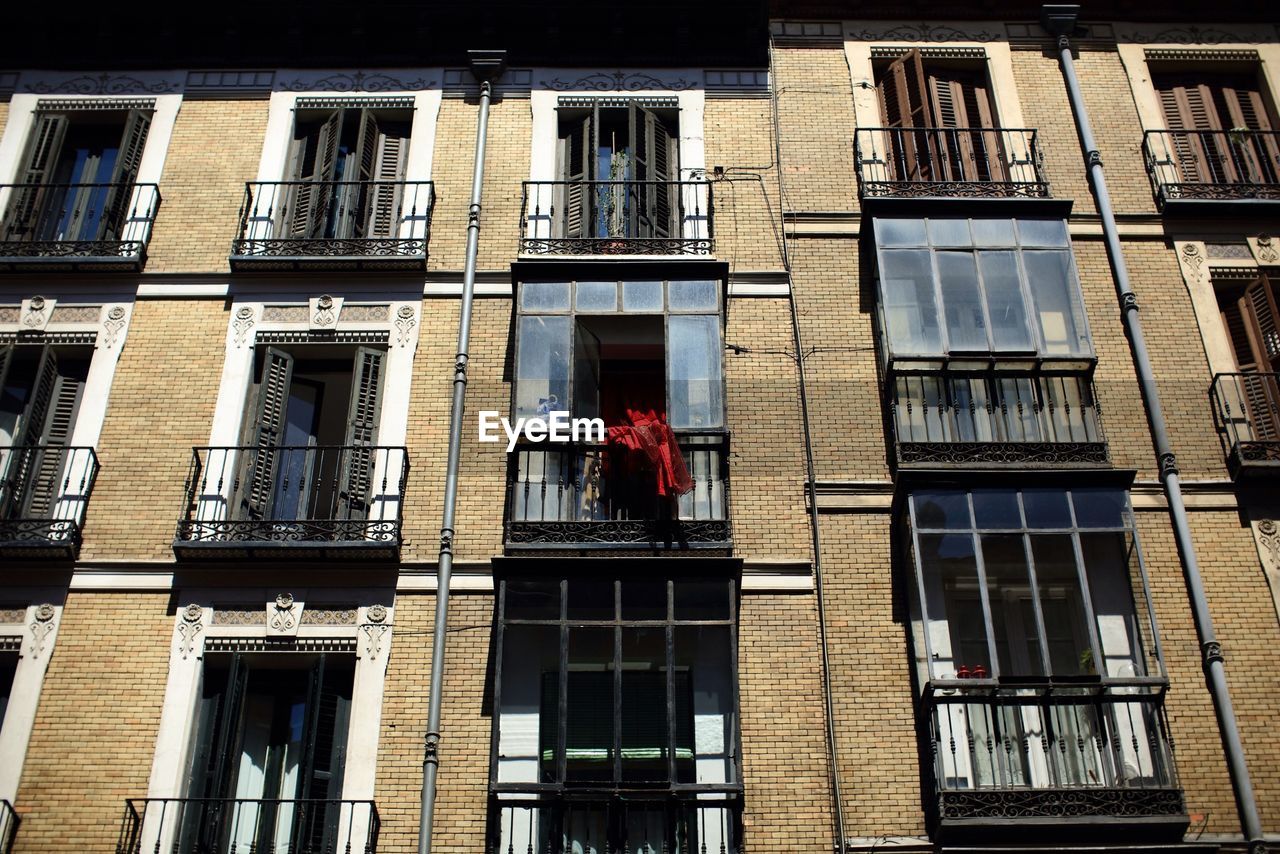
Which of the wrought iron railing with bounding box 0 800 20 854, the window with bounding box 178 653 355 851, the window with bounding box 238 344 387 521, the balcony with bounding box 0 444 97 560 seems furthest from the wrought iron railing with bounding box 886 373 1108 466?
the wrought iron railing with bounding box 0 800 20 854

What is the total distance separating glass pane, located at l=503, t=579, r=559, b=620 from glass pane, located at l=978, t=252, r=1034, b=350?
593 cm

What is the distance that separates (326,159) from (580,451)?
5789 mm

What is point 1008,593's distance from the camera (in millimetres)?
14211

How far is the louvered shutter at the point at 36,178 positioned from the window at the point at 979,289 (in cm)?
1084

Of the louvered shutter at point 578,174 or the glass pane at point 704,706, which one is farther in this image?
the louvered shutter at point 578,174

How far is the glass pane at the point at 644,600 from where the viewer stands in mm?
14070

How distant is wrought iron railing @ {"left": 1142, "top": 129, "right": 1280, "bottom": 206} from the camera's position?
1706cm

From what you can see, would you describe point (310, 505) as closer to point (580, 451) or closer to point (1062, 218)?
point (580, 451)

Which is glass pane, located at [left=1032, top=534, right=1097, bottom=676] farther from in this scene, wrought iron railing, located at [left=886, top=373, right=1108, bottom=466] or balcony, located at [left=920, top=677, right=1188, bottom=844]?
wrought iron railing, located at [left=886, top=373, right=1108, bottom=466]

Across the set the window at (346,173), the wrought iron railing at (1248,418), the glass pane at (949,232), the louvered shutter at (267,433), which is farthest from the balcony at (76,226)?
the wrought iron railing at (1248,418)

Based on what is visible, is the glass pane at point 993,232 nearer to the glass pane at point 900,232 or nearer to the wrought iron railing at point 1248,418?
the glass pane at point 900,232

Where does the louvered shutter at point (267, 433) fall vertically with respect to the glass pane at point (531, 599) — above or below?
above

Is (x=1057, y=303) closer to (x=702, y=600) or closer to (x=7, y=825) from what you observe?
(x=702, y=600)

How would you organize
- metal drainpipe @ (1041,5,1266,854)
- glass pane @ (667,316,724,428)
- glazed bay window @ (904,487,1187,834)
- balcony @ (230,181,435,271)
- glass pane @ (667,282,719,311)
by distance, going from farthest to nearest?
1. balcony @ (230,181,435,271)
2. glass pane @ (667,282,719,311)
3. glass pane @ (667,316,724,428)
4. metal drainpipe @ (1041,5,1266,854)
5. glazed bay window @ (904,487,1187,834)
